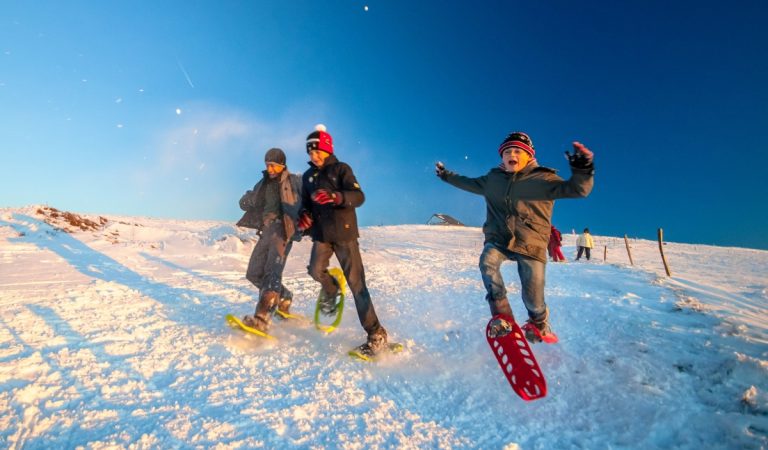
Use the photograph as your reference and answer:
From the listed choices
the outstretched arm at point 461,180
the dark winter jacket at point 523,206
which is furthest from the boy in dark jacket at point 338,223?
the dark winter jacket at point 523,206

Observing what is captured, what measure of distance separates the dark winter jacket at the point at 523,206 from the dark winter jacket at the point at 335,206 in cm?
145

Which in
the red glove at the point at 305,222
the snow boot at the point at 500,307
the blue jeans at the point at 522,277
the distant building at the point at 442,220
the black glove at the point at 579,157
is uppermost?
the distant building at the point at 442,220

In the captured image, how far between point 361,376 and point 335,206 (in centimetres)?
175

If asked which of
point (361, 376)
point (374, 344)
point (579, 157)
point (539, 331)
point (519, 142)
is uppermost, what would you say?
point (519, 142)

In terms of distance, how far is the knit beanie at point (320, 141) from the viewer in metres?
4.09

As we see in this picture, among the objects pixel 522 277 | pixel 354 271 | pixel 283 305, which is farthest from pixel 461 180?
pixel 283 305

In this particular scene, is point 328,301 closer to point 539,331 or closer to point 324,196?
point 324,196

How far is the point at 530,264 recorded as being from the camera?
3740 mm

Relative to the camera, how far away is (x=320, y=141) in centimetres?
411

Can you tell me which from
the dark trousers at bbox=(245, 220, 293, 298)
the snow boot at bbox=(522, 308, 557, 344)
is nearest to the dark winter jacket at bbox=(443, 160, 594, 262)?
the snow boot at bbox=(522, 308, 557, 344)

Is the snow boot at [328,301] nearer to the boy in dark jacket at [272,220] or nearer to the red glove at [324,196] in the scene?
the boy in dark jacket at [272,220]

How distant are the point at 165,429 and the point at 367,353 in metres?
1.94

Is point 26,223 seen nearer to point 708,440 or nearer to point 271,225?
point 271,225

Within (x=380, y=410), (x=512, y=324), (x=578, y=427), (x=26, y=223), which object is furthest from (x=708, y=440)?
(x=26, y=223)
